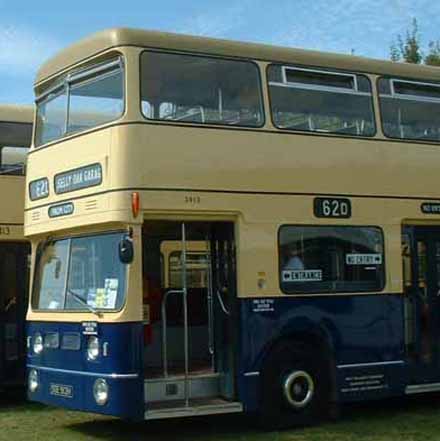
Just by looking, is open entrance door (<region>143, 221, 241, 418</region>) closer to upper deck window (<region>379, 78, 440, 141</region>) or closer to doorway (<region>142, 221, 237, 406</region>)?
doorway (<region>142, 221, 237, 406</region>)

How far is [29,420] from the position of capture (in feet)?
40.2

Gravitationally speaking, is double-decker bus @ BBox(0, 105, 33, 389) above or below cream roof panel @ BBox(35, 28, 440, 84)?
below

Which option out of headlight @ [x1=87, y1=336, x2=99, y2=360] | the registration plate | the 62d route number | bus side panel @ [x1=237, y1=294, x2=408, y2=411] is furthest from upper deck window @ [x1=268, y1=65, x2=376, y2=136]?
the registration plate

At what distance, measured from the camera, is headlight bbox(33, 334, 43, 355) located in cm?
1120

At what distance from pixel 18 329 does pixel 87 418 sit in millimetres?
2298

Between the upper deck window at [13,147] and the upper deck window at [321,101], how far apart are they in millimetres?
4542

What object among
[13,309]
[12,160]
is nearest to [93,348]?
[13,309]

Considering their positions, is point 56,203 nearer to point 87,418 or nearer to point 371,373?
point 87,418

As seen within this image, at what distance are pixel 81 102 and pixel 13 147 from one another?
3.42m

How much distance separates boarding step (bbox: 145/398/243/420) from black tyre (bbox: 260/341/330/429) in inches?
19.8

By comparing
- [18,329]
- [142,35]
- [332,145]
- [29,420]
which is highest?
[142,35]

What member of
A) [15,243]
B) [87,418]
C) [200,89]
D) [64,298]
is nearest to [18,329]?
[15,243]

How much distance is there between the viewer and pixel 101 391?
10062 mm

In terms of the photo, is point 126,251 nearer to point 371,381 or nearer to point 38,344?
point 38,344
